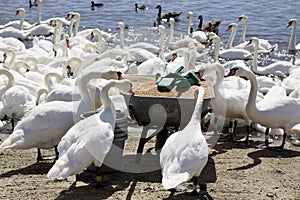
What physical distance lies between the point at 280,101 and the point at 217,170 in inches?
73.3

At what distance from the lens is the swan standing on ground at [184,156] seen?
6.35 meters

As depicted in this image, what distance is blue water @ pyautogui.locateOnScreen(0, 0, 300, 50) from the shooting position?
23375mm

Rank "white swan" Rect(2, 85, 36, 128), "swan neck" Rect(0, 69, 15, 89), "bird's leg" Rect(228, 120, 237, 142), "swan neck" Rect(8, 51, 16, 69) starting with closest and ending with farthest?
"bird's leg" Rect(228, 120, 237, 142)
"white swan" Rect(2, 85, 36, 128)
"swan neck" Rect(0, 69, 15, 89)
"swan neck" Rect(8, 51, 16, 69)

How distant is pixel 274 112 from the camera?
8.97 metres

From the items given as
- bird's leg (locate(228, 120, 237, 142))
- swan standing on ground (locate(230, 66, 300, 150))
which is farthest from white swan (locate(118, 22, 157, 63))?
swan standing on ground (locate(230, 66, 300, 150))

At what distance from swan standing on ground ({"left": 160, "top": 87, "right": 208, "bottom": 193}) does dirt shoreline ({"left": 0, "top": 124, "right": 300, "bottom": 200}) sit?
21.5 inches

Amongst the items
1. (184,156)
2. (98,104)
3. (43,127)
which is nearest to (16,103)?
(98,104)

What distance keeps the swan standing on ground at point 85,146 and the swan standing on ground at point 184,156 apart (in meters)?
0.70

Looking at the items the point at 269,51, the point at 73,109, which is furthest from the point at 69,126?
the point at 269,51

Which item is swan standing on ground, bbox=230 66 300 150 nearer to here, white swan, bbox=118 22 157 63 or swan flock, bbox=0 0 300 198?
swan flock, bbox=0 0 300 198

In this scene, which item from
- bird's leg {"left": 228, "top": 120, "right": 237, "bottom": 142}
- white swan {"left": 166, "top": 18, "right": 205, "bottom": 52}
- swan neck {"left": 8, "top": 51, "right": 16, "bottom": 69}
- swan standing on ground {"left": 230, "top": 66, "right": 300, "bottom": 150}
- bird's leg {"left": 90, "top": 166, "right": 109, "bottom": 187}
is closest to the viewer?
bird's leg {"left": 90, "top": 166, "right": 109, "bottom": 187}

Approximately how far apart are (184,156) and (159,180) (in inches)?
42.8

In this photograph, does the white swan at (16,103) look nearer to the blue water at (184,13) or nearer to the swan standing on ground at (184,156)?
the swan standing on ground at (184,156)

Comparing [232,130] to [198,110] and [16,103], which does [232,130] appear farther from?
[16,103]
